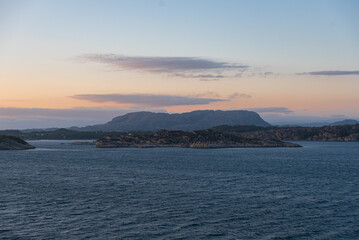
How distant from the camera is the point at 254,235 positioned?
36.1m

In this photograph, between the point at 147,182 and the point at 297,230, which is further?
the point at 147,182

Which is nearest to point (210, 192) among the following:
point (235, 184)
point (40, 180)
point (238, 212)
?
point (235, 184)

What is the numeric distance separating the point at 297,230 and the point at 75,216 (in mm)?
22491

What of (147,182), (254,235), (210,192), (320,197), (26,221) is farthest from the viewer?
(147,182)

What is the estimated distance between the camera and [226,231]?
1468 inches

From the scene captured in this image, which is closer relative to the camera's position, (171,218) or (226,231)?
(226,231)

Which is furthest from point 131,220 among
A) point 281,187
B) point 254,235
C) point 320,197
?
point 281,187

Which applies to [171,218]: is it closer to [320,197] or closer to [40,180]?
[320,197]

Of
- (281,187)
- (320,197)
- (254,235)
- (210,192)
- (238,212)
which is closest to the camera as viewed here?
(254,235)

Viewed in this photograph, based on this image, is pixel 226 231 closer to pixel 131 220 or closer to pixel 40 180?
pixel 131 220

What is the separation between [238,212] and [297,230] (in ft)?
27.1

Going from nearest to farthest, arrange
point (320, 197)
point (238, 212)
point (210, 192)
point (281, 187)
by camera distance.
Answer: point (238, 212)
point (320, 197)
point (210, 192)
point (281, 187)

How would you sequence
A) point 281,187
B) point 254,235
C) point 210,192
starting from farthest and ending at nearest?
point 281,187 < point 210,192 < point 254,235

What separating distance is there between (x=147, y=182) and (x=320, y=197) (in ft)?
97.6
